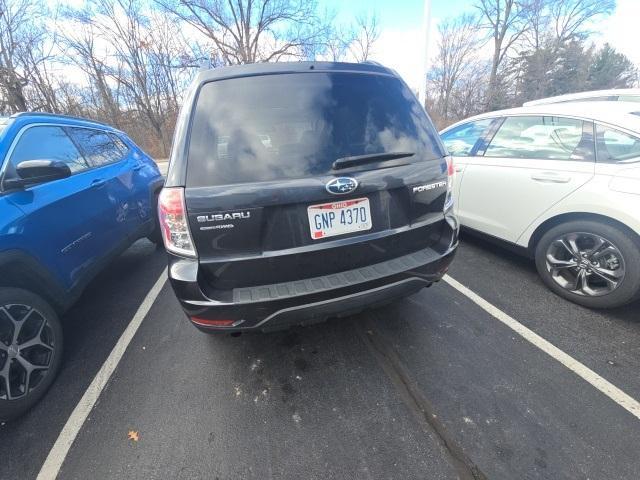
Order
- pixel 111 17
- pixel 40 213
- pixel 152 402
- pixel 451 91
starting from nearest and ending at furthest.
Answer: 1. pixel 152 402
2. pixel 40 213
3. pixel 111 17
4. pixel 451 91

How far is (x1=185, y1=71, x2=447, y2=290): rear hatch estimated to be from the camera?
5.62ft

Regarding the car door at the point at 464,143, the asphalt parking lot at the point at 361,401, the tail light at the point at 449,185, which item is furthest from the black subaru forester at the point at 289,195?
the car door at the point at 464,143

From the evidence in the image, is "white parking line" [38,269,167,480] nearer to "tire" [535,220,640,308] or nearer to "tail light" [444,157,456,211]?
"tail light" [444,157,456,211]

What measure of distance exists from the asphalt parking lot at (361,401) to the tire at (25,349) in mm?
124

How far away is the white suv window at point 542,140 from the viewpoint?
280 centimetres

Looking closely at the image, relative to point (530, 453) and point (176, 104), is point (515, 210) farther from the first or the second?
point (176, 104)

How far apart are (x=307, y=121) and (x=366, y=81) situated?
554mm

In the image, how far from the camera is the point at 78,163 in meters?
3.16

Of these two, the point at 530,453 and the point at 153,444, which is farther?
the point at 153,444

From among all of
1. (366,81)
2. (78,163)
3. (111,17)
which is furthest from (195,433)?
(111,17)

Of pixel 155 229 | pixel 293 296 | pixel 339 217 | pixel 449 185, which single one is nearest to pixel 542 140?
pixel 449 185

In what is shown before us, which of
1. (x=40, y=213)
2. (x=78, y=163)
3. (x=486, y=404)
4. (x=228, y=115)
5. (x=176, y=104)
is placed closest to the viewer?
(x=228, y=115)

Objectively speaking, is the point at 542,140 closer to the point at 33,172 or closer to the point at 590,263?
the point at 590,263

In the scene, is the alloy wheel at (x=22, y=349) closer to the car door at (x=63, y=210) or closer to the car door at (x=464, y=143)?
the car door at (x=63, y=210)
